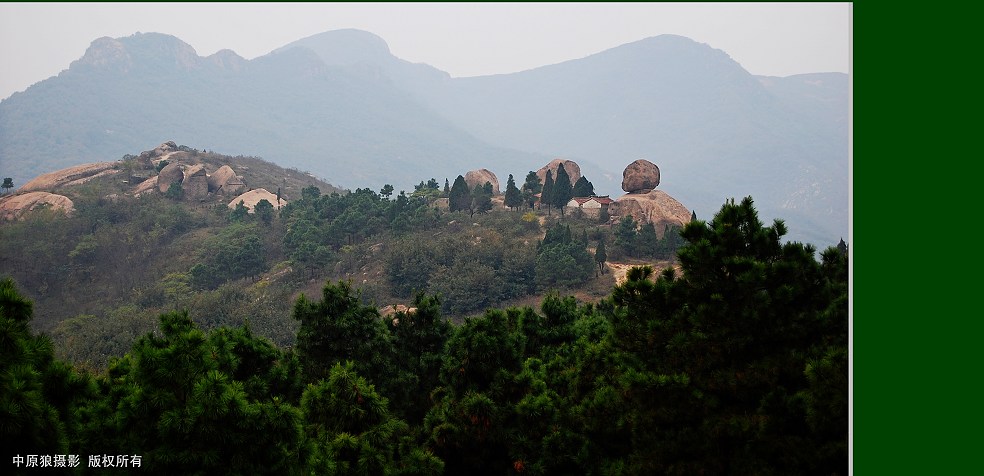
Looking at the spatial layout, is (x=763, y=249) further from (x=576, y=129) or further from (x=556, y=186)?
(x=576, y=129)

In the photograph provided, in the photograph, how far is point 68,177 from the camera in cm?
4466

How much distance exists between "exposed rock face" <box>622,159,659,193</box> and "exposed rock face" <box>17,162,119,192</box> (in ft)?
126

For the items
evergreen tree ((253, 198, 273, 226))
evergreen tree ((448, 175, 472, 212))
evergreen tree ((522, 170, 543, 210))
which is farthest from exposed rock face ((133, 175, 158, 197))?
evergreen tree ((522, 170, 543, 210))

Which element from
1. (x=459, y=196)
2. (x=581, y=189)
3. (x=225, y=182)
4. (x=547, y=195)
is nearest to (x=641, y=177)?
(x=581, y=189)

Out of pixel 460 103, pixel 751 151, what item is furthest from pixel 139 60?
pixel 751 151

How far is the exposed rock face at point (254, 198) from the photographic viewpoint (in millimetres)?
43844

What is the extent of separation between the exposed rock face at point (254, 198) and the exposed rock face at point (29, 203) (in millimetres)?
9752

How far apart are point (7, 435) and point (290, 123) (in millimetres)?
149772

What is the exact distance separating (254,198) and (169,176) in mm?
6780

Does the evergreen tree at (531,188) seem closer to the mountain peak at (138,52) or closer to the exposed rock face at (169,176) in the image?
the exposed rock face at (169,176)

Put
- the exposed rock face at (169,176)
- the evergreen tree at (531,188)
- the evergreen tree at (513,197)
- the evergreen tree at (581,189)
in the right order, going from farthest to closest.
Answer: the exposed rock face at (169,176)
the evergreen tree at (531,188)
the evergreen tree at (513,197)
the evergreen tree at (581,189)

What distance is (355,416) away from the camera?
6.10 meters


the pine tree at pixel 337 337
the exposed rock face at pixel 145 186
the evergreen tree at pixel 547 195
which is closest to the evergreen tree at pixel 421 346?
the pine tree at pixel 337 337

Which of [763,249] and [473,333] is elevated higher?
[763,249]
